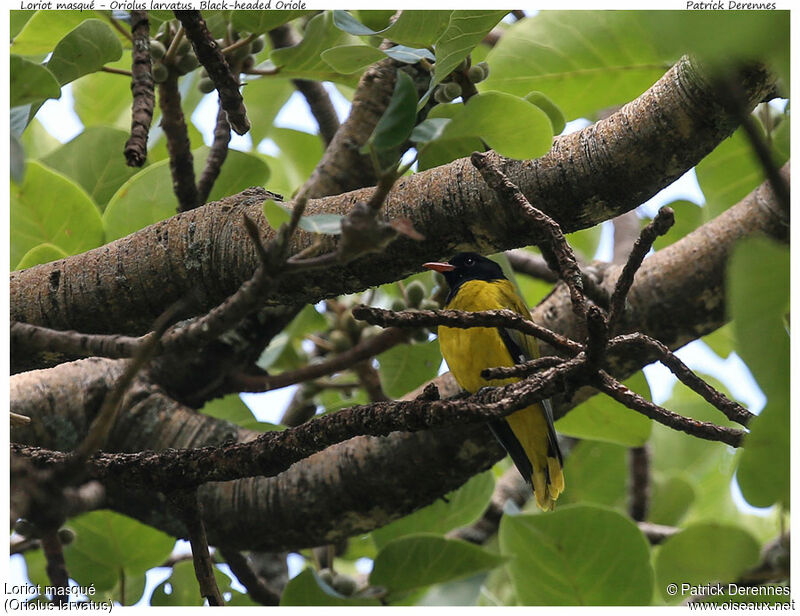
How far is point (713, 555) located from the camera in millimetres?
A: 1378

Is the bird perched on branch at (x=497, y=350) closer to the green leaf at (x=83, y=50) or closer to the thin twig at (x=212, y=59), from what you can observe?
the thin twig at (x=212, y=59)

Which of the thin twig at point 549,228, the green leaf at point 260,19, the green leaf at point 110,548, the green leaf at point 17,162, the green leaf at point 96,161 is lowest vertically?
the green leaf at point 110,548

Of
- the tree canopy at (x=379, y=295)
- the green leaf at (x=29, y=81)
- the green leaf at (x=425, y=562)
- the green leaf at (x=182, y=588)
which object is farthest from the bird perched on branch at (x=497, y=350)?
the green leaf at (x=29, y=81)

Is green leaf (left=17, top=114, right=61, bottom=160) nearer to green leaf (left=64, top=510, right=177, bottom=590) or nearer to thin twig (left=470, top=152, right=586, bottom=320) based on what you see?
green leaf (left=64, top=510, right=177, bottom=590)

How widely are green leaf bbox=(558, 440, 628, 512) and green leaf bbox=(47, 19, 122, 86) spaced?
7.95 ft

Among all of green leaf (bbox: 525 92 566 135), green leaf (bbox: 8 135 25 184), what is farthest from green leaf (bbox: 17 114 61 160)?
green leaf (bbox: 8 135 25 184)

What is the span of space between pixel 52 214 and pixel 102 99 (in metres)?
1.20

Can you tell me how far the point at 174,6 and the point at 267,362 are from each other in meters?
1.65

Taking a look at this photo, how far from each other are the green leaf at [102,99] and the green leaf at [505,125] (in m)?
2.54

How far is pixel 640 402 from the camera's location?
167 centimetres

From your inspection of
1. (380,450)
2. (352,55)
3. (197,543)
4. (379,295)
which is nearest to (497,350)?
(379,295)

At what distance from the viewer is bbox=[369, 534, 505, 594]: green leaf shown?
2.60 m

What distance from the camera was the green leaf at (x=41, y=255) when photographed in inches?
97.2

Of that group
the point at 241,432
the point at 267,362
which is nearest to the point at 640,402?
the point at 241,432
